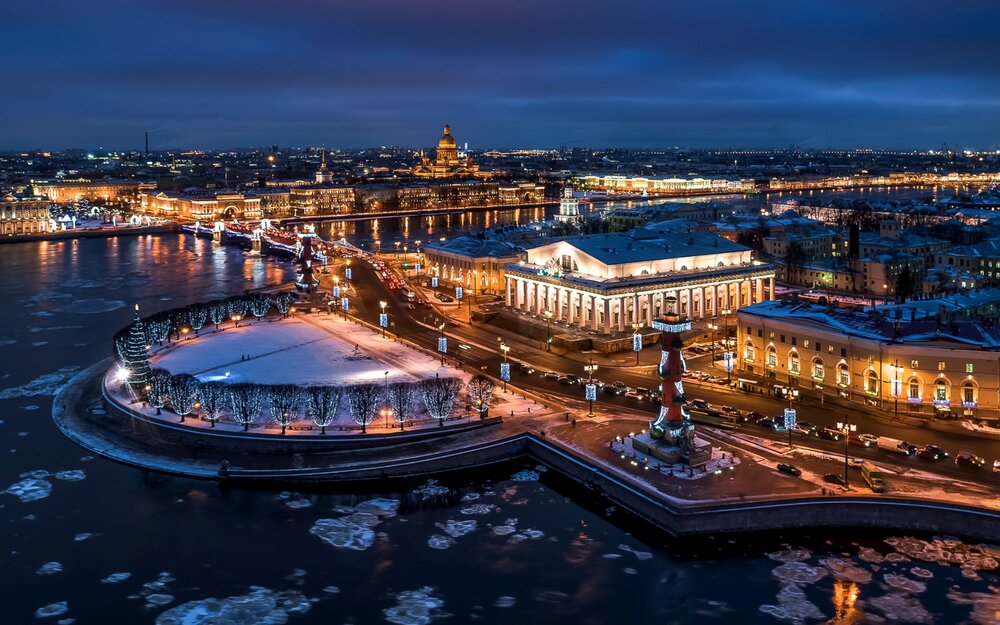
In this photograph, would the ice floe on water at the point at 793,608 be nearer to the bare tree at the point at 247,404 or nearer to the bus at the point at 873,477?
the bus at the point at 873,477

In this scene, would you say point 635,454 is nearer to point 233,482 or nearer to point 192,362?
point 233,482

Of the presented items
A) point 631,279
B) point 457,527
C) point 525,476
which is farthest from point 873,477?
point 631,279

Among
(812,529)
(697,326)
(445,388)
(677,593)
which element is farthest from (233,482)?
(697,326)

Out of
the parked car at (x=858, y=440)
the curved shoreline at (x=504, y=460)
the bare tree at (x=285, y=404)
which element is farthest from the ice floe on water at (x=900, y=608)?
the bare tree at (x=285, y=404)

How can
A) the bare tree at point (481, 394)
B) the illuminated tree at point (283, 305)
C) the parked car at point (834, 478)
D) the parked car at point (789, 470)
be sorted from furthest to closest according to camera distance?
the illuminated tree at point (283, 305) < the bare tree at point (481, 394) < the parked car at point (789, 470) < the parked car at point (834, 478)

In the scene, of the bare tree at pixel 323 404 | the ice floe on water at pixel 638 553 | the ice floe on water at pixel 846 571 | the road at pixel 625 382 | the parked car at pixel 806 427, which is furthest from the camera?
the bare tree at pixel 323 404

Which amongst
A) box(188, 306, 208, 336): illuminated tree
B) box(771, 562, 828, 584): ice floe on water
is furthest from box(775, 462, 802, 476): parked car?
box(188, 306, 208, 336): illuminated tree
